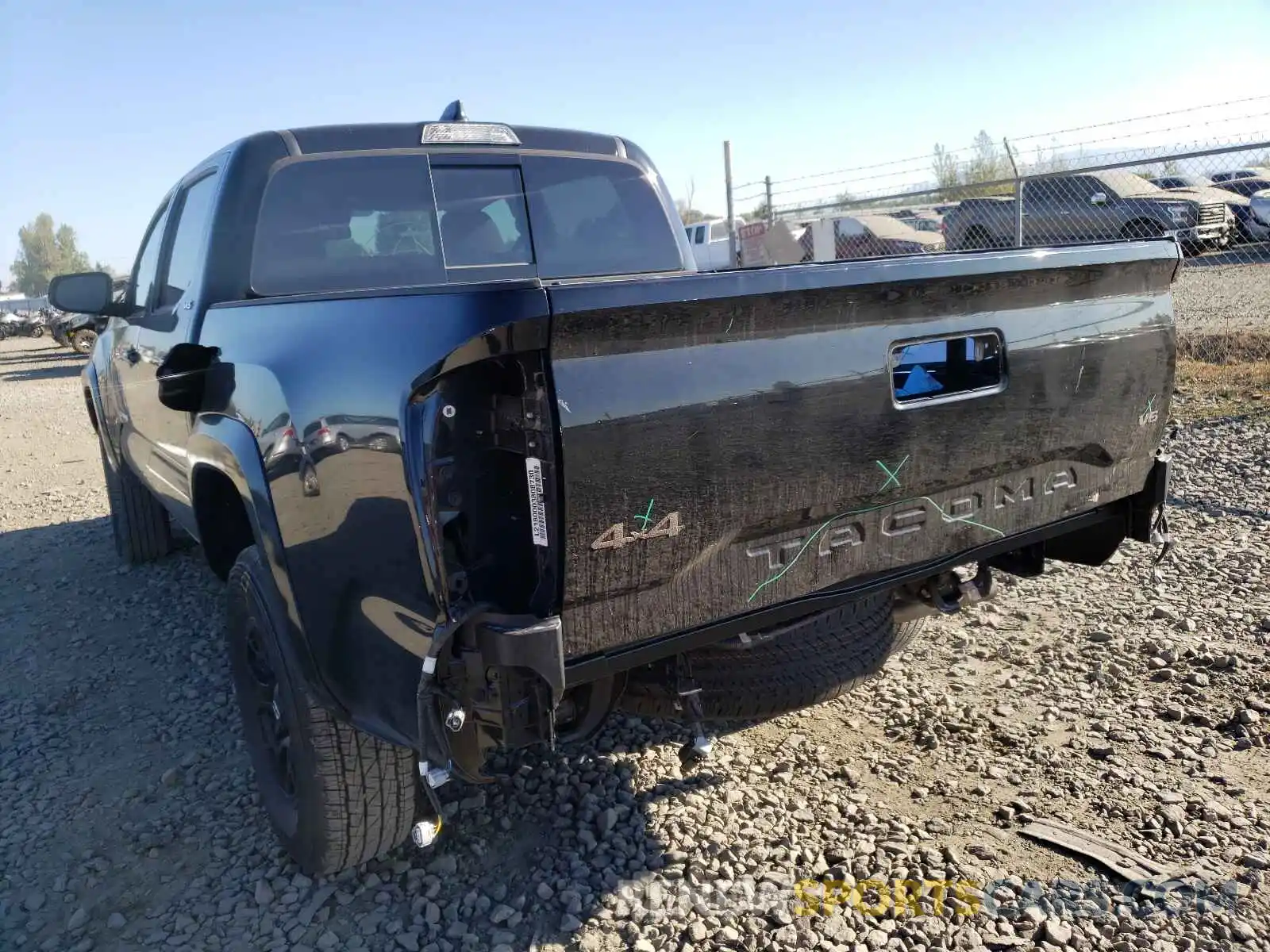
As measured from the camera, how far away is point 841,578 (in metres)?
2.32

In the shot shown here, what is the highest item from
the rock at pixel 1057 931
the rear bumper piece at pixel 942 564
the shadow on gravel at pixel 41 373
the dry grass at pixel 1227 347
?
the rear bumper piece at pixel 942 564

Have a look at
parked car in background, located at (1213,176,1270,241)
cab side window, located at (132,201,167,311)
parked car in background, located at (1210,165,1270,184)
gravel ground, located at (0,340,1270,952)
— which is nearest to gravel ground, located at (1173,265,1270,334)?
parked car in background, located at (1213,176,1270,241)

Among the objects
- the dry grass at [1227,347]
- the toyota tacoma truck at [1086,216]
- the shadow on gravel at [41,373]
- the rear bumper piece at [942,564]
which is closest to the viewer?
the rear bumper piece at [942,564]

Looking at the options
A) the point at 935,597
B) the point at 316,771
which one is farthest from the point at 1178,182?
the point at 316,771

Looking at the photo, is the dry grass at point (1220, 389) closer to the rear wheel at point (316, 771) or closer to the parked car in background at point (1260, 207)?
the rear wheel at point (316, 771)

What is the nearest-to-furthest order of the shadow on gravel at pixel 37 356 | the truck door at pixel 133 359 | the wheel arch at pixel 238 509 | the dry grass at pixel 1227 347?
the wheel arch at pixel 238 509 < the truck door at pixel 133 359 < the dry grass at pixel 1227 347 < the shadow on gravel at pixel 37 356

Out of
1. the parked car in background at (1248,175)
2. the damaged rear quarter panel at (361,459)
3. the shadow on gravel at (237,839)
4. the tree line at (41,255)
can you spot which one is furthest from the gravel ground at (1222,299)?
the tree line at (41,255)

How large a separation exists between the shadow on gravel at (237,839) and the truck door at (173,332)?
84 cm

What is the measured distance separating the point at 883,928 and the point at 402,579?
144 centimetres

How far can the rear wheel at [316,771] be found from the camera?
97.6 inches

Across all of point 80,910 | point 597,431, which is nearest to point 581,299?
point 597,431

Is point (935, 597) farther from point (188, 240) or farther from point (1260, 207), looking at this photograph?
point (1260, 207)

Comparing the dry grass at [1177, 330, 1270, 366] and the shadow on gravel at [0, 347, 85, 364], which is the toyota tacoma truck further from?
the shadow on gravel at [0, 347, 85, 364]

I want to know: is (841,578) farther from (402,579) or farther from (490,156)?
(490,156)
